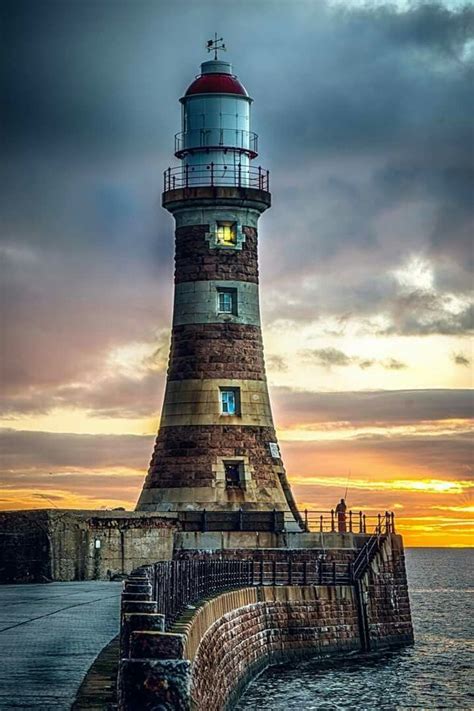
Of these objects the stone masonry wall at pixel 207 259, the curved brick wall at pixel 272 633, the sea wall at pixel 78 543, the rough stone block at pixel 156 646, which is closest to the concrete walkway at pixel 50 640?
the curved brick wall at pixel 272 633

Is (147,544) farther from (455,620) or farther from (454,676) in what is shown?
(455,620)

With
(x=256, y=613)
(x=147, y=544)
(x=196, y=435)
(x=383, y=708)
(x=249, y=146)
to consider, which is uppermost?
(x=249, y=146)

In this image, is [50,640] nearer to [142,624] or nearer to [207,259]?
[142,624]

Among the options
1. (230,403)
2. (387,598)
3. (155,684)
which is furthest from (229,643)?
(230,403)

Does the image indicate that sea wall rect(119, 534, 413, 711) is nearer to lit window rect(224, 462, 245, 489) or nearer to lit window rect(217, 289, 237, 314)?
lit window rect(224, 462, 245, 489)

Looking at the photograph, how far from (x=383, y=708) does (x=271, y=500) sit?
11984mm

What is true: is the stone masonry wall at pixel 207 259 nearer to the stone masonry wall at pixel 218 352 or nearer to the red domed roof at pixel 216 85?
the stone masonry wall at pixel 218 352

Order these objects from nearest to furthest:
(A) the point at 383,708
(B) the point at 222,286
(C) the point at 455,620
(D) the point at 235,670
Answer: (D) the point at 235,670, (A) the point at 383,708, (B) the point at 222,286, (C) the point at 455,620

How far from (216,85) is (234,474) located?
10.5 m

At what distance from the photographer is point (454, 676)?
35969 millimetres

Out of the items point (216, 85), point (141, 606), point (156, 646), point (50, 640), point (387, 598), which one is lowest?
point (156, 646)

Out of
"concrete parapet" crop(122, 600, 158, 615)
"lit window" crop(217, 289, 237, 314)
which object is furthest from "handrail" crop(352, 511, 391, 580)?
"concrete parapet" crop(122, 600, 158, 615)

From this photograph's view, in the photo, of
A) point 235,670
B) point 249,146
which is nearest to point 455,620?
point 249,146

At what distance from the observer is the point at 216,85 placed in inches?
1639
